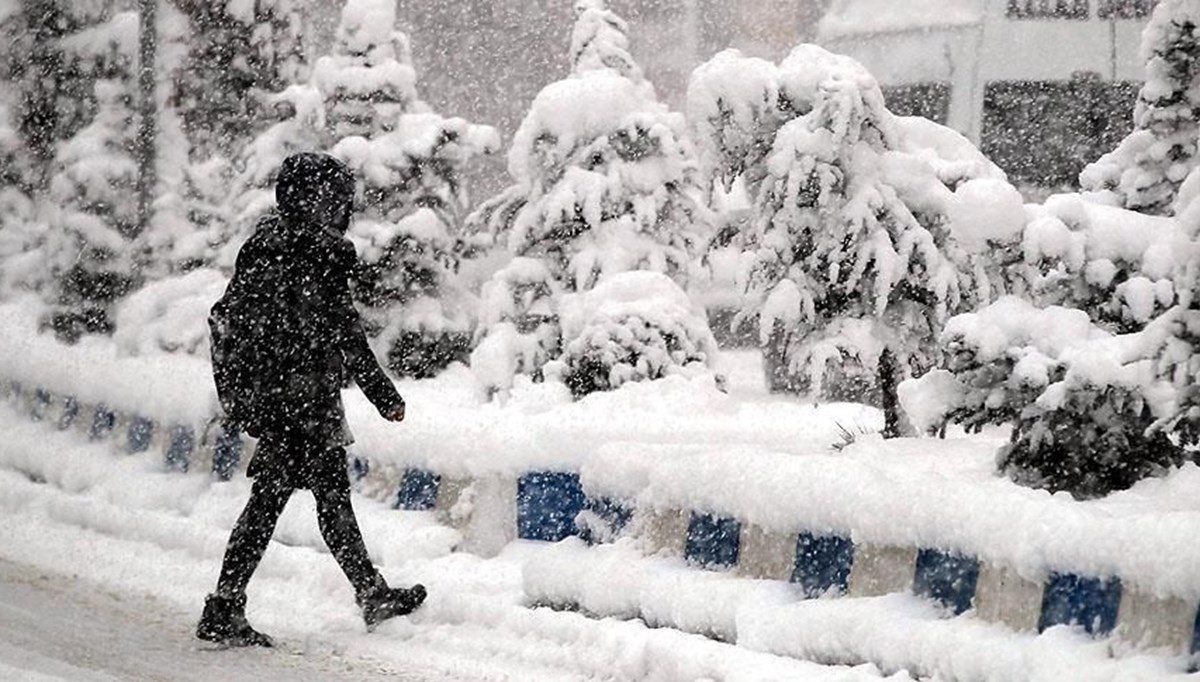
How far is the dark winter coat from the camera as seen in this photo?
27.1ft

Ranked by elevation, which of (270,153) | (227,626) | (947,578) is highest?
(270,153)

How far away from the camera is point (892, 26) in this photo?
24.6 m

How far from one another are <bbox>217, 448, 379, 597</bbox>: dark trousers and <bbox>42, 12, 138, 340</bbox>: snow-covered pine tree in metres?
12.5

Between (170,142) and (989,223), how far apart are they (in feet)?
43.3

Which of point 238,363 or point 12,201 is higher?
point 12,201

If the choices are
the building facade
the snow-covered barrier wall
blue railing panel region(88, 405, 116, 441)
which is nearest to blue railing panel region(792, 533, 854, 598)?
the snow-covered barrier wall

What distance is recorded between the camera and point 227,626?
8141 millimetres

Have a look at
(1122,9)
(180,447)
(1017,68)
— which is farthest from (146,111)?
(1122,9)

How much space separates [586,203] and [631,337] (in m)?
1.10

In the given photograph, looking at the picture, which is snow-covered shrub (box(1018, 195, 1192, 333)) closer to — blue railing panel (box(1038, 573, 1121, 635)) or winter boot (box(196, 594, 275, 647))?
blue railing panel (box(1038, 573, 1121, 635))

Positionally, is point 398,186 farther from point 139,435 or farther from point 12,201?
point 12,201

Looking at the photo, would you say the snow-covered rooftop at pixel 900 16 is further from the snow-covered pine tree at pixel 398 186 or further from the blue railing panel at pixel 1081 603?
the blue railing panel at pixel 1081 603

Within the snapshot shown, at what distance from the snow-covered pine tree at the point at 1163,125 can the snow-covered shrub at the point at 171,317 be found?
8209 mm

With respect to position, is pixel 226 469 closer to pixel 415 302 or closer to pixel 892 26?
pixel 415 302
